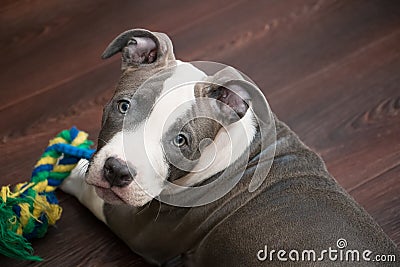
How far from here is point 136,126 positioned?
5.62 feet

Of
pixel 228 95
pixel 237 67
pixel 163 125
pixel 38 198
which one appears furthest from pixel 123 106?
pixel 237 67

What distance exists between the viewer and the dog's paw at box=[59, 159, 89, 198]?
2156 millimetres

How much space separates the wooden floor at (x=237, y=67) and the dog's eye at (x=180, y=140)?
545mm

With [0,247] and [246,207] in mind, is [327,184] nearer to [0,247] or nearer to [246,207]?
[246,207]

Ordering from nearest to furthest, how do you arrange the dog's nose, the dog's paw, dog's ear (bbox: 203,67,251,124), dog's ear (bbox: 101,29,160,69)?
the dog's nose, dog's ear (bbox: 203,67,251,124), dog's ear (bbox: 101,29,160,69), the dog's paw

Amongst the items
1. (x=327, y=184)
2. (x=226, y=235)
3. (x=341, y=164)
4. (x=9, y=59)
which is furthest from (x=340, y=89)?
(x=9, y=59)

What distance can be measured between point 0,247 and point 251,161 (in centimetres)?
79

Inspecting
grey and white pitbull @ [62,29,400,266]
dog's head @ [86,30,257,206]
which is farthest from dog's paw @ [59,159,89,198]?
A: dog's head @ [86,30,257,206]

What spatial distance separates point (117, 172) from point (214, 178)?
1.02 feet

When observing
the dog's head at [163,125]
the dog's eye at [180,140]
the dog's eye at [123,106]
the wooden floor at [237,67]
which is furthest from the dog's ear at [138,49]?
the wooden floor at [237,67]

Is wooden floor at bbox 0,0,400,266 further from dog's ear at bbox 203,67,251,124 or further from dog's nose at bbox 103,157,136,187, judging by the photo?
dog's ear at bbox 203,67,251,124

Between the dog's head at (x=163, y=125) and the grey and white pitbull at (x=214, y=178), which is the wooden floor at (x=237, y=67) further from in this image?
the dog's head at (x=163, y=125)

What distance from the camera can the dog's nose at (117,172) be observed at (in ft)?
5.47

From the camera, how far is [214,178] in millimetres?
1861
